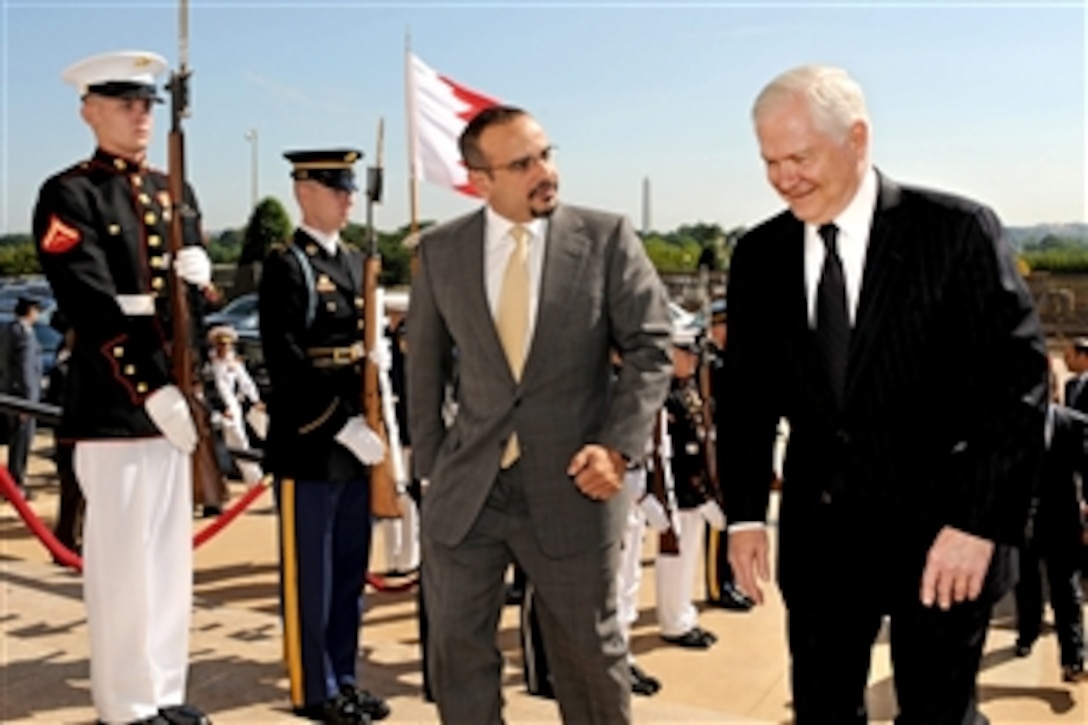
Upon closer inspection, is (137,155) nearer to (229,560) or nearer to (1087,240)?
(229,560)

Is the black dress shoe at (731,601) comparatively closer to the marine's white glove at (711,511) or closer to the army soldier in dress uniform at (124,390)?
the marine's white glove at (711,511)

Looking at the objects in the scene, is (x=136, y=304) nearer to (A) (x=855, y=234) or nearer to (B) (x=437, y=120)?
(A) (x=855, y=234)

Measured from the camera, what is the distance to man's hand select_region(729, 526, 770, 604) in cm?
285

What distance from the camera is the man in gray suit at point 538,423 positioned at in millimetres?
3189

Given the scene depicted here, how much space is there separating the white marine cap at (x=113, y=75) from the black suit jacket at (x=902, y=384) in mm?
2144

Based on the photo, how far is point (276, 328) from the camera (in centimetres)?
432

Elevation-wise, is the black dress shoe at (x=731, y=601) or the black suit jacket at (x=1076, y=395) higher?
the black suit jacket at (x=1076, y=395)

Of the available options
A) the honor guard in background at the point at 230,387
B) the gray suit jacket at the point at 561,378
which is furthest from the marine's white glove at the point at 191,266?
the honor guard in background at the point at 230,387

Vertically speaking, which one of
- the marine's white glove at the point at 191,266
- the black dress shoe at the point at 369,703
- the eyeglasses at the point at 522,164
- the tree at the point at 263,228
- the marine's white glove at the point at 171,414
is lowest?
the black dress shoe at the point at 369,703

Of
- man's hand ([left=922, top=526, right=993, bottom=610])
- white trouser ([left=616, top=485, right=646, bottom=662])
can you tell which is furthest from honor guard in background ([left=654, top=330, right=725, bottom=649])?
man's hand ([left=922, top=526, right=993, bottom=610])

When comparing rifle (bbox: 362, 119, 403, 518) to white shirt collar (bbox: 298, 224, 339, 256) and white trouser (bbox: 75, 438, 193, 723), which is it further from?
white trouser (bbox: 75, 438, 193, 723)

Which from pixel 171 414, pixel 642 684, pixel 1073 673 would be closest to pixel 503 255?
pixel 171 414

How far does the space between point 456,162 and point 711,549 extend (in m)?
2.76

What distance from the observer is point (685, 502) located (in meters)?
6.80
